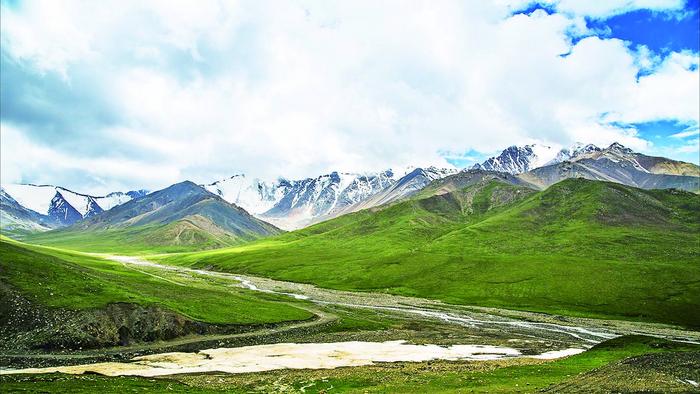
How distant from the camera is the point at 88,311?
7044cm

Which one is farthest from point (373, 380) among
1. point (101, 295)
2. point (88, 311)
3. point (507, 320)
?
point (507, 320)

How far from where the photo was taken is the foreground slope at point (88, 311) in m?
63.7

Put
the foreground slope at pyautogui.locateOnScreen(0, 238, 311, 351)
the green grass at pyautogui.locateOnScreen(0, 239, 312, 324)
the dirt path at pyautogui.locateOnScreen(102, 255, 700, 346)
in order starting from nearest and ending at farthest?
the foreground slope at pyautogui.locateOnScreen(0, 238, 311, 351), the green grass at pyautogui.locateOnScreen(0, 239, 312, 324), the dirt path at pyautogui.locateOnScreen(102, 255, 700, 346)

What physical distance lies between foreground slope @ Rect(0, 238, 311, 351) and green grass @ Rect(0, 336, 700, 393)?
20.6 meters

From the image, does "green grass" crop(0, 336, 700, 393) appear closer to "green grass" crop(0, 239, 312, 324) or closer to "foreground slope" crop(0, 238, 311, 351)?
"foreground slope" crop(0, 238, 311, 351)

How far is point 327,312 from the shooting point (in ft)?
363

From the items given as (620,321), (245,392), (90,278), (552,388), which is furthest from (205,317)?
(620,321)

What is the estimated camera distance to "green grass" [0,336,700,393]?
137ft

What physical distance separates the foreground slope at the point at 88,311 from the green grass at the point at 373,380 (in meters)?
20.6

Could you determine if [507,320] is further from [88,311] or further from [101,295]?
[88,311]

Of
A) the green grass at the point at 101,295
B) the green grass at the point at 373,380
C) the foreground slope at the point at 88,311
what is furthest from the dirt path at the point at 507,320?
the green grass at the point at 373,380

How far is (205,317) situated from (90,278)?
25647 mm

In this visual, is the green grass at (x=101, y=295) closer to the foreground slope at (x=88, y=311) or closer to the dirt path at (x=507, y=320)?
the foreground slope at (x=88, y=311)

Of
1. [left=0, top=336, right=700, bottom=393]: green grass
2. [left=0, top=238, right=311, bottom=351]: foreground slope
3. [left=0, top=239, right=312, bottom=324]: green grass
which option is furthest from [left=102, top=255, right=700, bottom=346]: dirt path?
[left=0, top=336, right=700, bottom=393]: green grass
